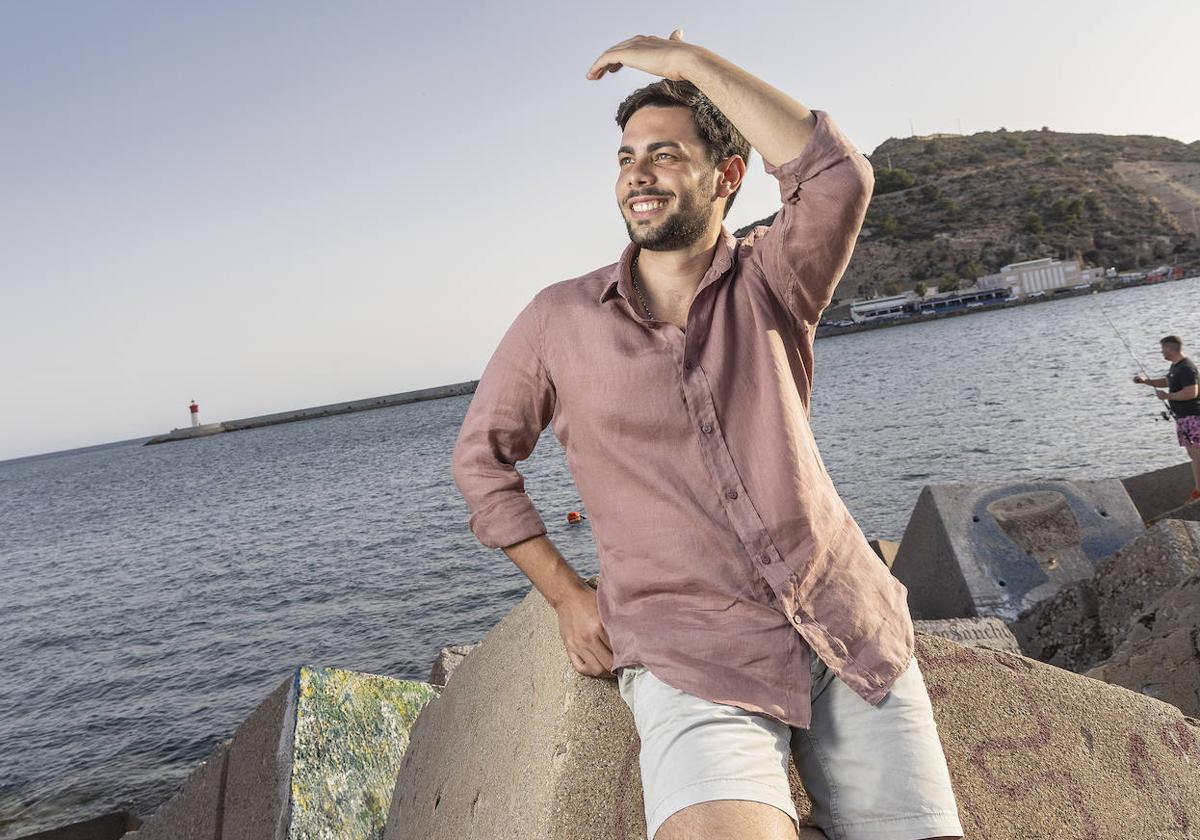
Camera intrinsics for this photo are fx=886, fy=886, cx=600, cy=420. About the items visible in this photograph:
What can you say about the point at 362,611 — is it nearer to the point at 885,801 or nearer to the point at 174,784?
the point at 174,784

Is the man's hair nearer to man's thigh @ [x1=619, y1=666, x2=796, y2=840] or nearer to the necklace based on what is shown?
the necklace

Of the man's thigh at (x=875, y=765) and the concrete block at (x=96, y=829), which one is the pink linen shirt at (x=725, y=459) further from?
the concrete block at (x=96, y=829)

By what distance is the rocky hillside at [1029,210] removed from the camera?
109m

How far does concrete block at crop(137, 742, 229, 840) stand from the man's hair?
9.17 feet

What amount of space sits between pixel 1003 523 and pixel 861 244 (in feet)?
413

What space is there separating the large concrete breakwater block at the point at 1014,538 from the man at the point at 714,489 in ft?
18.3

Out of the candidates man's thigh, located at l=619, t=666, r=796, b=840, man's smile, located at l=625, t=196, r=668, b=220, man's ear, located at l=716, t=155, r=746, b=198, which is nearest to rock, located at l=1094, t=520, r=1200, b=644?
man's ear, located at l=716, t=155, r=746, b=198

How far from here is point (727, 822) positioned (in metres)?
1.73

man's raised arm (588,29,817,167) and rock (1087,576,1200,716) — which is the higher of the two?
man's raised arm (588,29,817,167)

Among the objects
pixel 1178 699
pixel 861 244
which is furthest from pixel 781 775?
pixel 861 244

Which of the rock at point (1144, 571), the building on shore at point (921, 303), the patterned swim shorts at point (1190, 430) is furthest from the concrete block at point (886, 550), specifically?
the building on shore at point (921, 303)

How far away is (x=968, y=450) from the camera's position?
22922mm

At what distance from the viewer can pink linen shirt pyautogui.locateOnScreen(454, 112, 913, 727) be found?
197 cm

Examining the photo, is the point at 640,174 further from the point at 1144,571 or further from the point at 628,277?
the point at 1144,571
